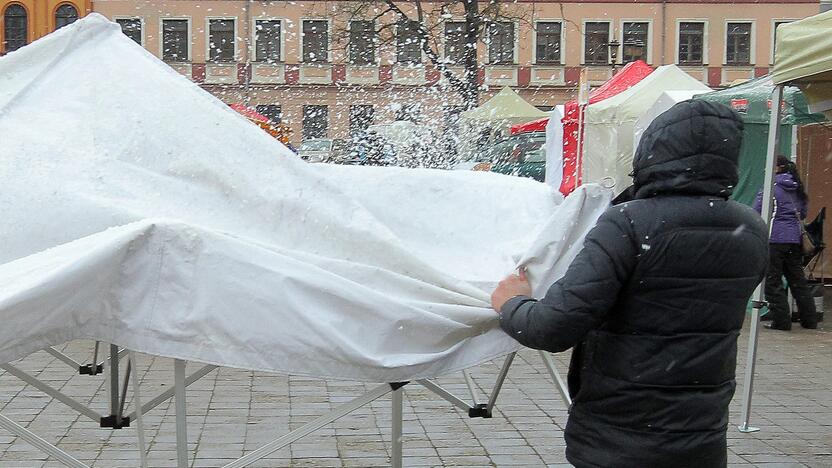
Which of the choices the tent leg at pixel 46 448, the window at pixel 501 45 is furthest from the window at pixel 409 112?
the tent leg at pixel 46 448

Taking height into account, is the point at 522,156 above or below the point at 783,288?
above

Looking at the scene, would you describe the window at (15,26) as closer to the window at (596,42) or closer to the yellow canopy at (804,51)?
the window at (596,42)

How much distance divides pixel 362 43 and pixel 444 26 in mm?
4082

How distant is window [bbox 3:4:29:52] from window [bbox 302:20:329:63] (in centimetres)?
1322

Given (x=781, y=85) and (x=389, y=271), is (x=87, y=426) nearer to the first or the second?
(x=389, y=271)

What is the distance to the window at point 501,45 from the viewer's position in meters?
46.9

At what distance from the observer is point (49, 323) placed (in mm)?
2977

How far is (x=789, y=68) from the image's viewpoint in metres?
6.80

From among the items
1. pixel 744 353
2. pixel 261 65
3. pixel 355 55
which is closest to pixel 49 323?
pixel 744 353

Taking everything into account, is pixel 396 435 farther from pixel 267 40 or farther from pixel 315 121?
pixel 267 40

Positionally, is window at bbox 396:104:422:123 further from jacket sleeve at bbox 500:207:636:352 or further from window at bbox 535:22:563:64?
jacket sleeve at bbox 500:207:636:352

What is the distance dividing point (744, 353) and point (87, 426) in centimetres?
609

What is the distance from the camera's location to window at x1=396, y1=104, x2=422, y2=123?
30.6 meters

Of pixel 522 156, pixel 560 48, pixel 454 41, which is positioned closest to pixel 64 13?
pixel 454 41
